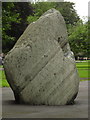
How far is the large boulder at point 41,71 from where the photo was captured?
1003cm

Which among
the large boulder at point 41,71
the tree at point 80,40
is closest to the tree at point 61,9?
the tree at point 80,40

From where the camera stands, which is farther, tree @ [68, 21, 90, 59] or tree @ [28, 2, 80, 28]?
tree @ [28, 2, 80, 28]

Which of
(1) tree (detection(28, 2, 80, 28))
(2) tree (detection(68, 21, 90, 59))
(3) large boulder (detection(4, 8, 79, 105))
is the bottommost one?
(2) tree (detection(68, 21, 90, 59))

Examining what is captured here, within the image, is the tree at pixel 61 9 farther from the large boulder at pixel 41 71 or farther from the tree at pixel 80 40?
the large boulder at pixel 41 71

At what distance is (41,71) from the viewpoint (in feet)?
33.2

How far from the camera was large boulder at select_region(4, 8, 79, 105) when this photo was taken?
10031 millimetres

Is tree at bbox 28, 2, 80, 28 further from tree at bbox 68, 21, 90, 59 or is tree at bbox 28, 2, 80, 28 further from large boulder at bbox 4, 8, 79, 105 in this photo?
large boulder at bbox 4, 8, 79, 105

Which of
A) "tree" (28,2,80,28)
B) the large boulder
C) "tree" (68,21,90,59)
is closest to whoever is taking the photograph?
the large boulder

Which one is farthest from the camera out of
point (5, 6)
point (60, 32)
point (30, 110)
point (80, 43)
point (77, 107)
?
point (80, 43)

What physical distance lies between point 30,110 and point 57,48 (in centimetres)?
236

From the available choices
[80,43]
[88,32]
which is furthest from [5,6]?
[80,43]

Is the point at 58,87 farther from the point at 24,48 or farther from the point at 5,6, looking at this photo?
the point at 5,6

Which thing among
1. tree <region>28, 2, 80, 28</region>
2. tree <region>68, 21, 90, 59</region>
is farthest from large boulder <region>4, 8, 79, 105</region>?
tree <region>28, 2, 80, 28</region>

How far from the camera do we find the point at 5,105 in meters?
10.0
